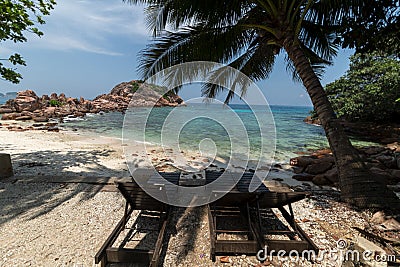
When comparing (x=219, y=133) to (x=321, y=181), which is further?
(x=219, y=133)

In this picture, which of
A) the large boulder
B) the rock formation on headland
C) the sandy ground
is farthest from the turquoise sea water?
the large boulder

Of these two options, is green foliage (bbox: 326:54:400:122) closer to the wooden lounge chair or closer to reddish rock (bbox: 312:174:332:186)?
reddish rock (bbox: 312:174:332:186)

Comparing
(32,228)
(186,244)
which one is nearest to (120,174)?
(32,228)

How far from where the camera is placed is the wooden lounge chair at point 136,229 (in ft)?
7.16

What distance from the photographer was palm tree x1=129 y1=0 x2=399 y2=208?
3496mm

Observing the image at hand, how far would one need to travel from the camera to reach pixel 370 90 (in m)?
14.6

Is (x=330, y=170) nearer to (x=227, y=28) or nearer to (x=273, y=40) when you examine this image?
(x=273, y=40)

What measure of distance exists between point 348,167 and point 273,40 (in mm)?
3121

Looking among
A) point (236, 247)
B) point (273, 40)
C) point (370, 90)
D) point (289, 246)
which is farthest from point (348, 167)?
point (370, 90)

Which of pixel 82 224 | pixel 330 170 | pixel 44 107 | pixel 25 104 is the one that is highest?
pixel 25 104

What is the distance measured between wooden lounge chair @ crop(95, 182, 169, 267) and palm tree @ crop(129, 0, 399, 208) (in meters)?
3.26

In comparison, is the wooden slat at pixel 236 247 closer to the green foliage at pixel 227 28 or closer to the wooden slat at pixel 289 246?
the wooden slat at pixel 289 246

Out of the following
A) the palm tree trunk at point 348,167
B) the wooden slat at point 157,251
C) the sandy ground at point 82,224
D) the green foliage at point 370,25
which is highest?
the green foliage at point 370,25

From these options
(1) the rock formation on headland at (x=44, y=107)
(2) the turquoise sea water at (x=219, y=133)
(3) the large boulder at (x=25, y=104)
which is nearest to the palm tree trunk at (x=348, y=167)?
(2) the turquoise sea water at (x=219, y=133)
